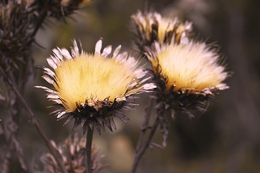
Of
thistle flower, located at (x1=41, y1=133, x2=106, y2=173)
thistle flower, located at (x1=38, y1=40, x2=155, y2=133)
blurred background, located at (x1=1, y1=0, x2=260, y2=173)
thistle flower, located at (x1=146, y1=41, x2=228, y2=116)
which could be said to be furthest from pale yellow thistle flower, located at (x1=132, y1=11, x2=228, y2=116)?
blurred background, located at (x1=1, y1=0, x2=260, y2=173)

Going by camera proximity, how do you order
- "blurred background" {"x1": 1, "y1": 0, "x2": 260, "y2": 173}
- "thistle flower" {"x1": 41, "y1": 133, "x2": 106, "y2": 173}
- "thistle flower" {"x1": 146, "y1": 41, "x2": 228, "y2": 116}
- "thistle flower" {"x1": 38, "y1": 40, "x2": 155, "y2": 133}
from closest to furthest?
"thistle flower" {"x1": 38, "y1": 40, "x2": 155, "y2": 133}, "thistle flower" {"x1": 146, "y1": 41, "x2": 228, "y2": 116}, "thistle flower" {"x1": 41, "y1": 133, "x2": 106, "y2": 173}, "blurred background" {"x1": 1, "y1": 0, "x2": 260, "y2": 173}

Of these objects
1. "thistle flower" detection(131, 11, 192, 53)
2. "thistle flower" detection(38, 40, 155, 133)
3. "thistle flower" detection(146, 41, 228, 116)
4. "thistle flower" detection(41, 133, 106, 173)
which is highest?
"thistle flower" detection(131, 11, 192, 53)

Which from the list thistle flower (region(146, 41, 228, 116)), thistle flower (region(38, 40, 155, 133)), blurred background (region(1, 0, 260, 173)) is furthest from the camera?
blurred background (region(1, 0, 260, 173))

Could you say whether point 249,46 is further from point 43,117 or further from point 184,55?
point 184,55

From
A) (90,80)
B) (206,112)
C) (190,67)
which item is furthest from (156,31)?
(206,112)

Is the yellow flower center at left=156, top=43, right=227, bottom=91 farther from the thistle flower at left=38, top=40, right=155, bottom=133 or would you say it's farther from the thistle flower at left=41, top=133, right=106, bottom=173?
the thistle flower at left=41, top=133, right=106, bottom=173

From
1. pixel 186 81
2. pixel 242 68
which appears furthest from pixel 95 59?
pixel 242 68

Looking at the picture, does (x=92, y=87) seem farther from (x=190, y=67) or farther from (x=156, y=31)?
(x=156, y=31)
